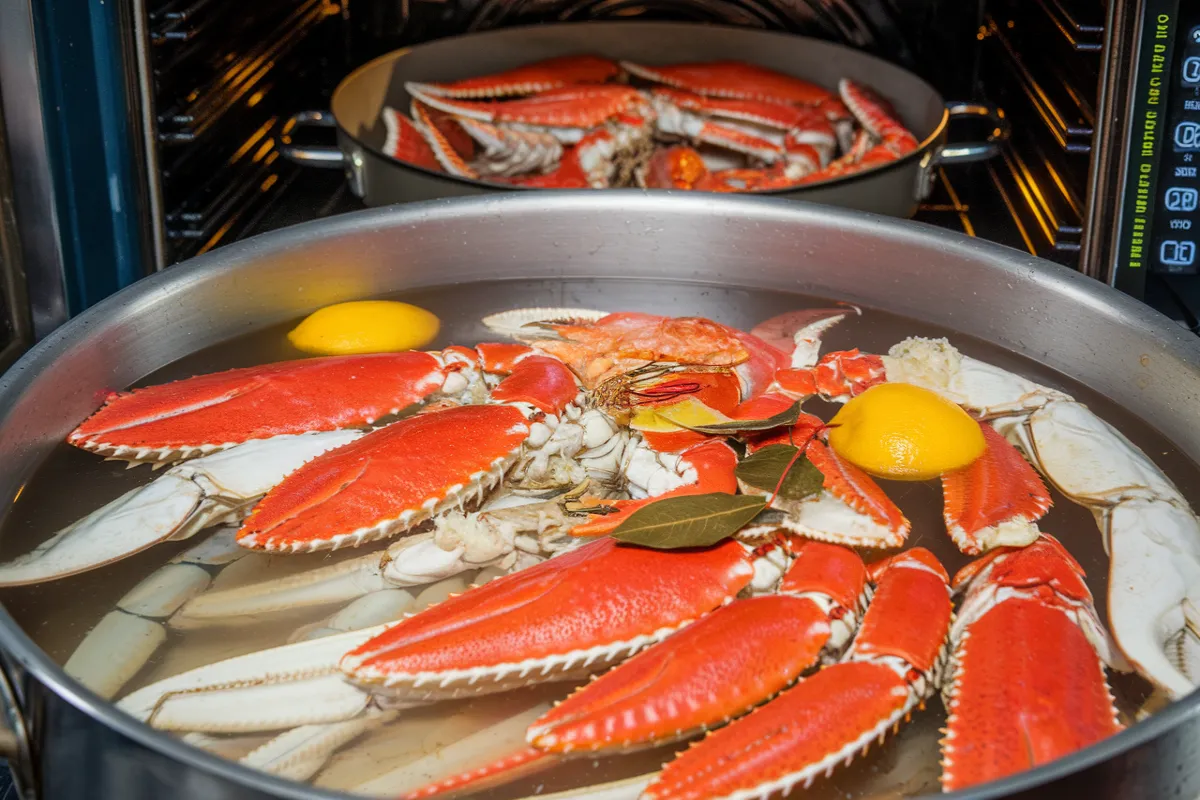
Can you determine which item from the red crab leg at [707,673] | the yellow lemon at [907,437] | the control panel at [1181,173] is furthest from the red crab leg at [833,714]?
the control panel at [1181,173]

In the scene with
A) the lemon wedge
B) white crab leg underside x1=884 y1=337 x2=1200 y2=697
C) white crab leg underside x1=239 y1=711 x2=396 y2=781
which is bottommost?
white crab leg underside x1=239 y1=711 x2=396 y2=781

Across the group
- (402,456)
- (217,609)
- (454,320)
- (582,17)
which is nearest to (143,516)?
(217,609)

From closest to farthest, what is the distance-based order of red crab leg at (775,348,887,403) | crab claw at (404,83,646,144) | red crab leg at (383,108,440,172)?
red crab leg at (775,348,887,403), red crab leg at (383,108,440,172), crab claw at (404,83,646,144)

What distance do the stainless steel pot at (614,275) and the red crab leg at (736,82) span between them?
90cm

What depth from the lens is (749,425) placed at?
1.23 m

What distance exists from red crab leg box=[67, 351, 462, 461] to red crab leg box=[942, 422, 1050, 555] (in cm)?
59

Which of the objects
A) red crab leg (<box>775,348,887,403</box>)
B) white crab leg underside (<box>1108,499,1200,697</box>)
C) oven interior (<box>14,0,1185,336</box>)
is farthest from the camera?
oven interior (<box>14,0,1185,336</box>)

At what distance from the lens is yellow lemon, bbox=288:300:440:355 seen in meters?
1.49

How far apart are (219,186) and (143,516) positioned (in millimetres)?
1028

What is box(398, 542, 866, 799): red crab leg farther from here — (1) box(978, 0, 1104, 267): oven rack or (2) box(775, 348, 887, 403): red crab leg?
(1) box(978, 0, 1104, 267): oven rack

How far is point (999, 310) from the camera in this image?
1.52 meters

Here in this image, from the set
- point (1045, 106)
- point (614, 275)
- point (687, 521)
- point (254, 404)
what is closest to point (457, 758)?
point (687, 521)

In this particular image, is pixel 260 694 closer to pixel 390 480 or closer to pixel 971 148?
pixel 390 480

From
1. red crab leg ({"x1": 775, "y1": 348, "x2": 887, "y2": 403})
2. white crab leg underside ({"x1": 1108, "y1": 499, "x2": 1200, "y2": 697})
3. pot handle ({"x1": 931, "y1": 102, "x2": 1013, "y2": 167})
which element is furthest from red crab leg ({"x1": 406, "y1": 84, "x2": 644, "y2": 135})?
white crab leg underside ({"x1": 1108, "y1": 499, "x2": 1200, "y2": 697})
